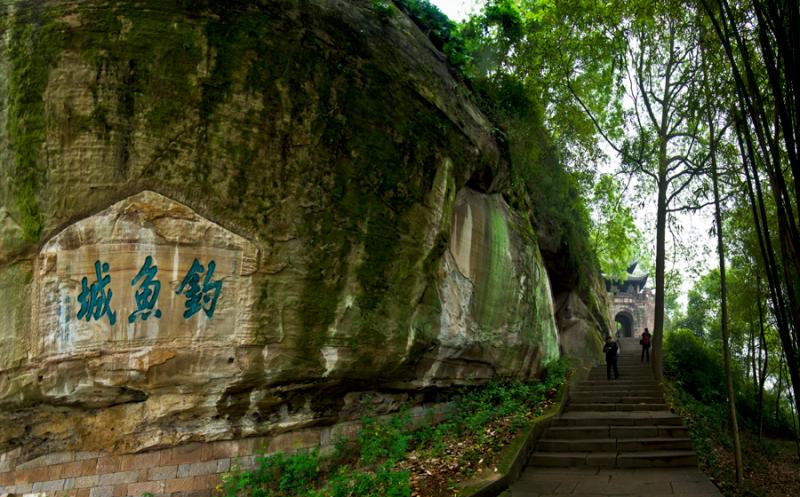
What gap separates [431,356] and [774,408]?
13.9 meters

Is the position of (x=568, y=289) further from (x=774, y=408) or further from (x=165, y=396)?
(x=165, y=396)

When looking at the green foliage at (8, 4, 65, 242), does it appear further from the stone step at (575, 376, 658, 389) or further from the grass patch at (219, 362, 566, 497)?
the stone step at (575, 376, 658, 389)

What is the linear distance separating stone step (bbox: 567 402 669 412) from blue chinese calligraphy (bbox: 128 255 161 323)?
7377 millimetres

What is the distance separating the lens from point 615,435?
8297 millimetres

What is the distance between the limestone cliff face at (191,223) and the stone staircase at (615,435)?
112 inches

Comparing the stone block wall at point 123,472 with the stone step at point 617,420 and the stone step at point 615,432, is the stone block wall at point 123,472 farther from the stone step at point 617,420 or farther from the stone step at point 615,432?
the stone step at point 617,420

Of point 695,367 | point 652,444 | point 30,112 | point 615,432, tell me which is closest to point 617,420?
point 615,432

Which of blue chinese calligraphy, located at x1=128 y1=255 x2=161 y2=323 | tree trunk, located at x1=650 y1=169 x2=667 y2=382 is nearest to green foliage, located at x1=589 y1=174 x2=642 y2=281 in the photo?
tree trunk, located at x1=650 y1=169 x2=667 y2=382

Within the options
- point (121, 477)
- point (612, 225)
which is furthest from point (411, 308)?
point (612, 225)

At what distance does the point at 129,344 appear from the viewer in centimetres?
592

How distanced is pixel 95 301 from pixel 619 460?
6.84 m

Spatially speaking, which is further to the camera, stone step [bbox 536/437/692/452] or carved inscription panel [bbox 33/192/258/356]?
stone step [bbox 536/437/692/452]

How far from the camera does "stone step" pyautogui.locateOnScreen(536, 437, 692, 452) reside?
7.91 m

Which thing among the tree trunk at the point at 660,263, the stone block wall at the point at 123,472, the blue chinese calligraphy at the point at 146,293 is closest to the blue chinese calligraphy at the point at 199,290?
the blue chinese calligraphy at the point at 146,293
